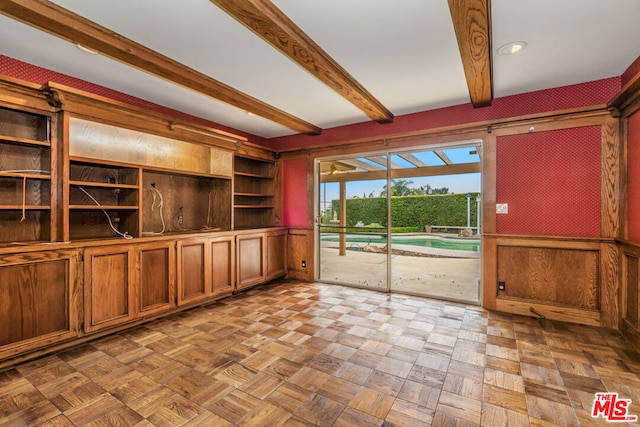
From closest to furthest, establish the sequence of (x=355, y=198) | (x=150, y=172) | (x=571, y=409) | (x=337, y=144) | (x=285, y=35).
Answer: (x=571, y=409) < (x=285, y=35) < (x=150, y=172) < (x=337, y=144) < (x=355, y=198)

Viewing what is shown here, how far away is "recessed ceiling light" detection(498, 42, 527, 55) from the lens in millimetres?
2282

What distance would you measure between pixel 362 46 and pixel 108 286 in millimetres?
3093

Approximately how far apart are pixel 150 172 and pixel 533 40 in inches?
159

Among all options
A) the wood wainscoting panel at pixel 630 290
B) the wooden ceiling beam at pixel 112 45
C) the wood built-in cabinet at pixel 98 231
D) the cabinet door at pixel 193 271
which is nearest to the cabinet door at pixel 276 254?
the wood built-in cabinet at pixel 98 231

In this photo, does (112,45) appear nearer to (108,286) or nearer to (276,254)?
(108,286)

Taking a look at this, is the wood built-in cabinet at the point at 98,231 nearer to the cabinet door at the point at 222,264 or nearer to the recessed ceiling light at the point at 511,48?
the cabinet door at the point at 222,264

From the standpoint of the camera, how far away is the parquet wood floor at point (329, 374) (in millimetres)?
1675

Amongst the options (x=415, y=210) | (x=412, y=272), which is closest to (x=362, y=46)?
(x=415, y=210)

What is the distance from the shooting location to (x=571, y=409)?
1700 millimetres

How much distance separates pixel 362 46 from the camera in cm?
231

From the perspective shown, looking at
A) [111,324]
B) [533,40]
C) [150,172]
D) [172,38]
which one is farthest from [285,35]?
[111,324]

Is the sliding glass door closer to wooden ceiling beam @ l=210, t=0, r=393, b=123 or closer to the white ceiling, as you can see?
the white ceiling

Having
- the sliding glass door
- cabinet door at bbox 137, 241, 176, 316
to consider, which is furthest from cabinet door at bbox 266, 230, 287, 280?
cabinet door at bbox 137, 241, 176, 316

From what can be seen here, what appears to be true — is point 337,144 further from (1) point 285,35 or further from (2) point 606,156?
(2) point 606,156
